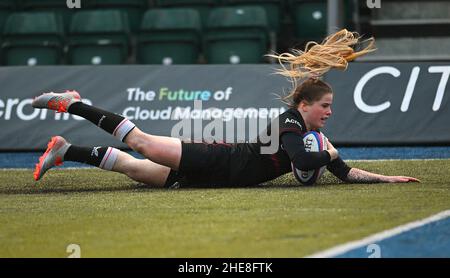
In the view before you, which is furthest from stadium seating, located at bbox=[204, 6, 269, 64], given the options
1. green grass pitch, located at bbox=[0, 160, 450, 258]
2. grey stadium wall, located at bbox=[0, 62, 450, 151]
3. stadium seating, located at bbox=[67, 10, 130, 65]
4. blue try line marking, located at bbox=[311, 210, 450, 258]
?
blue try line marking, located at bbox=[311, 210, 450, 258]

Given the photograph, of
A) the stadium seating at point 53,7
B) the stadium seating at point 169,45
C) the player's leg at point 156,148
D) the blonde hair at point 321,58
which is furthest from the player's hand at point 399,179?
the stadium seating at point 53,7

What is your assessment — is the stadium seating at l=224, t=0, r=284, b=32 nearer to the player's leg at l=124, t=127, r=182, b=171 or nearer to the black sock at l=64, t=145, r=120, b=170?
the black sock at l=64, t=145, r=120, b=170

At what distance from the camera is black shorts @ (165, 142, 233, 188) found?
7992 mm

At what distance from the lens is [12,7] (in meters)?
15.2

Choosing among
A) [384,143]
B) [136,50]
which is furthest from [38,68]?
[384,143]

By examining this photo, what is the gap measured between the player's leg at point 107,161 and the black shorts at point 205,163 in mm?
170

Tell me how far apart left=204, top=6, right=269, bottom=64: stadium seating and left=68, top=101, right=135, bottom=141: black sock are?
5514 millimetres

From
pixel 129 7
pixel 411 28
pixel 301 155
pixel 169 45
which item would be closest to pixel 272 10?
pixel 169 45

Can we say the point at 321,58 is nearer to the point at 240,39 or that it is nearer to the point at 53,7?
the point at 240,39

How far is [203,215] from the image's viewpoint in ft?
22.0

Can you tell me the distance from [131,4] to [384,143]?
214 inches

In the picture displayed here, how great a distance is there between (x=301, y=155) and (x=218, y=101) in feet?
13.4
